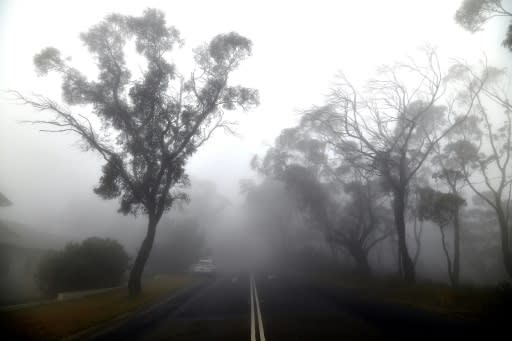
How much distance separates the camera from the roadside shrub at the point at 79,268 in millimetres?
18281

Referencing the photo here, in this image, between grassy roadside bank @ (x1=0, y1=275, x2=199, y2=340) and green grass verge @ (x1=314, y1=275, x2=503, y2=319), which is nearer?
grassy roadside bank @ (x1=0, y1=275, x2=199, y2=340)

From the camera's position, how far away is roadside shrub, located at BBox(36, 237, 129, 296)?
18.3 meters

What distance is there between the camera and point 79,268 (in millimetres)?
18484

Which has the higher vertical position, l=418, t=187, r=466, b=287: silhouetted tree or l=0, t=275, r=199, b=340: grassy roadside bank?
l=418, t=187, r=466, b=287: silhouetted tree

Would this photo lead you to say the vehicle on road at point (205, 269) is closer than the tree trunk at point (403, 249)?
No

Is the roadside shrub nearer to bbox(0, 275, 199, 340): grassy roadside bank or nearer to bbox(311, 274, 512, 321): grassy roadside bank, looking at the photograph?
bbox(0, 275, 199, 340): grassy roadside bank

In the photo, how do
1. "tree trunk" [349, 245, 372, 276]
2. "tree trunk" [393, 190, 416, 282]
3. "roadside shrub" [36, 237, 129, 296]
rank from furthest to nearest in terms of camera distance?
1. "tree trunk" [349, 245, 372, 276]
2. "roadside shrub" [36, 237, 129, 296]
3. "tree trunk" [393, 190, 416, 282]

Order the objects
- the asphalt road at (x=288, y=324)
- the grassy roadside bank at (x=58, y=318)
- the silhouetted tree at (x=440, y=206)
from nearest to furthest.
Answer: the asphalt road at (x=288, y=324), the grassy roadside bank at (x=58, y=318), the silhouetted tree at (x=440, y=206)

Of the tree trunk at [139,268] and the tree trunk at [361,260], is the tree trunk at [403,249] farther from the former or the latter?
the tree trunk at [139,268]

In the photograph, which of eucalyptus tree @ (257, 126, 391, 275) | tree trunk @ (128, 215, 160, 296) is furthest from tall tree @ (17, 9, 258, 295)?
eucalyptus tree @ (257, 126, 391, 275)

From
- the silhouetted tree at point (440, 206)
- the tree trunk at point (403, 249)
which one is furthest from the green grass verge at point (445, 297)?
the silhouetted tree at point (440, 206)

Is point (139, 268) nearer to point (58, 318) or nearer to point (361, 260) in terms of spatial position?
point (58, 318)

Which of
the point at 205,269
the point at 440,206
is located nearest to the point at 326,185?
the point at 440,206

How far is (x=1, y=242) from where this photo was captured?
22.5 metres
